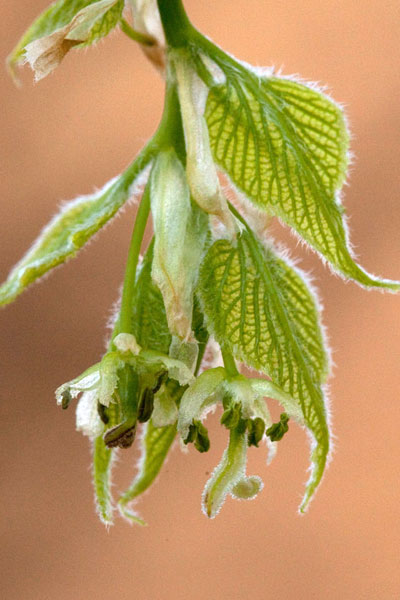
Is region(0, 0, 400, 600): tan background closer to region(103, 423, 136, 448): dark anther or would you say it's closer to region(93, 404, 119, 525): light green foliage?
region(93, 404, 119, 525): light green foliage

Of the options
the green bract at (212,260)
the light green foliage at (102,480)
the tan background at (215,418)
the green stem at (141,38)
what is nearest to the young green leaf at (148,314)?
the green bract at (212,260)

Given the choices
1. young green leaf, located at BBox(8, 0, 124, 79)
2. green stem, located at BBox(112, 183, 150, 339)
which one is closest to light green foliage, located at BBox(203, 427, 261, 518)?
green stem, located at BBox(112, 183, 150, 339)

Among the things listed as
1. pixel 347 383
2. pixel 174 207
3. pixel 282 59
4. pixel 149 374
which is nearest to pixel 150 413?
pixel 149 374

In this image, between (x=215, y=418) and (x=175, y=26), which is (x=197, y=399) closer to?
(x=175, y=26)

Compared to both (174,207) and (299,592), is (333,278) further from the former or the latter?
→ (174,207)

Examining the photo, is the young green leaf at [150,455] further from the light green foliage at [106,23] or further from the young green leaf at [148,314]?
the light green foliage at [106,23]

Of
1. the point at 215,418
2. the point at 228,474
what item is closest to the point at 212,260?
the point at 228,474
